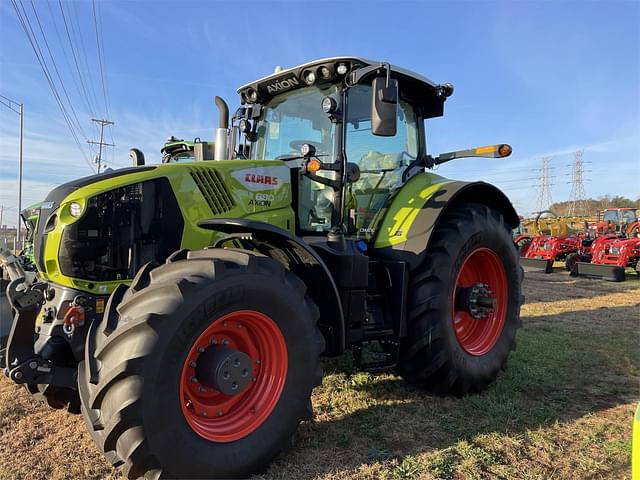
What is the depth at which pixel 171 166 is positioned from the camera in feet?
11.1

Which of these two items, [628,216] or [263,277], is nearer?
[263,277]

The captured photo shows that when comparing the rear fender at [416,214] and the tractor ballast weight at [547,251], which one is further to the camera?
the tractor ballast weight at [547,251]

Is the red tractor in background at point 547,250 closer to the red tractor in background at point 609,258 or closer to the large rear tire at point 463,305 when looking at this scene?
the red tractor in background at point 609,258

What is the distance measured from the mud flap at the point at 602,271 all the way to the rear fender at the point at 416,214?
10.9m

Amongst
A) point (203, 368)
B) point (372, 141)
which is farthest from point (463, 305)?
point (203, 368)

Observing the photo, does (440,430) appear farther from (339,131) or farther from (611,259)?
(611,259)

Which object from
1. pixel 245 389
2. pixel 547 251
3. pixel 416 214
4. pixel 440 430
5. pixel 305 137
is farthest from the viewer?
pixel 547 251

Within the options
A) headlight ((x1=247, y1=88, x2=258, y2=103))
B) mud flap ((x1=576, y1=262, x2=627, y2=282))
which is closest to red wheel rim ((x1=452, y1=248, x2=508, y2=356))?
headlight ((x1=247, y1=88, x2=258, y2=103))

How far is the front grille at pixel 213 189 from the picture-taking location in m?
3.39

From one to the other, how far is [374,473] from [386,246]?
1.76 m

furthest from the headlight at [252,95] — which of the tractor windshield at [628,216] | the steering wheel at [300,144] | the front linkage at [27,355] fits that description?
the tractor windshield at [628,216]

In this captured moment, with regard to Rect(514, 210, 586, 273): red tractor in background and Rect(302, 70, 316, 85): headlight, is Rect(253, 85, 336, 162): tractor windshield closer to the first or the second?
Rect(302, 70, 316, 85): headlight

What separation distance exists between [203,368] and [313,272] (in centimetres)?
98

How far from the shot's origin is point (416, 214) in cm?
397
